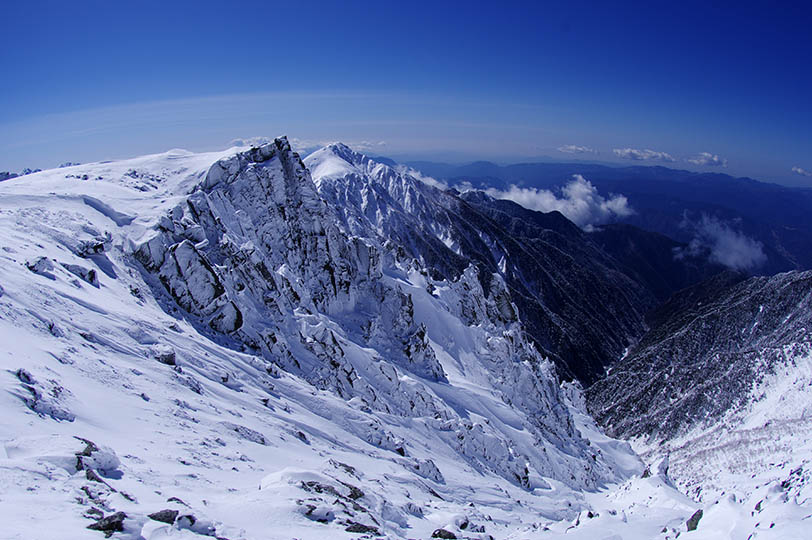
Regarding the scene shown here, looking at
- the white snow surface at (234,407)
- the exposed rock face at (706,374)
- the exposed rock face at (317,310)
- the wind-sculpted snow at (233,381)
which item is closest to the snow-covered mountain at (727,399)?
the exposed rock face at (706,374)

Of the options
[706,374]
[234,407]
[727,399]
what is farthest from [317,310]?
[706,374]

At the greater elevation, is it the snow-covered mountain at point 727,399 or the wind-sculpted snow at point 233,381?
the wind-sculpted snow at point 233,381

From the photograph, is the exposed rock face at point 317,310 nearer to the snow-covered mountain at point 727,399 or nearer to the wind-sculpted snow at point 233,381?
the wind-sculpted snow at point 233,381

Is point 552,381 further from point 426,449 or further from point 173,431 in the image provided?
point 173,431

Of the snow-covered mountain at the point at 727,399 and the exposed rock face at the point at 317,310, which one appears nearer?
the exposed rock face at the point at 317,310

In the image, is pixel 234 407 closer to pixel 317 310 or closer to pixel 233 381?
pixel 233 381

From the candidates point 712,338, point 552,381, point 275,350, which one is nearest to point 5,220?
point 275,350

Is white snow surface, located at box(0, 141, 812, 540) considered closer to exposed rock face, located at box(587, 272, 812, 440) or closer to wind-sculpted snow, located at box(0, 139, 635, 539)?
wind-sculpted snow, located at box(0, 139, 635, 539)
